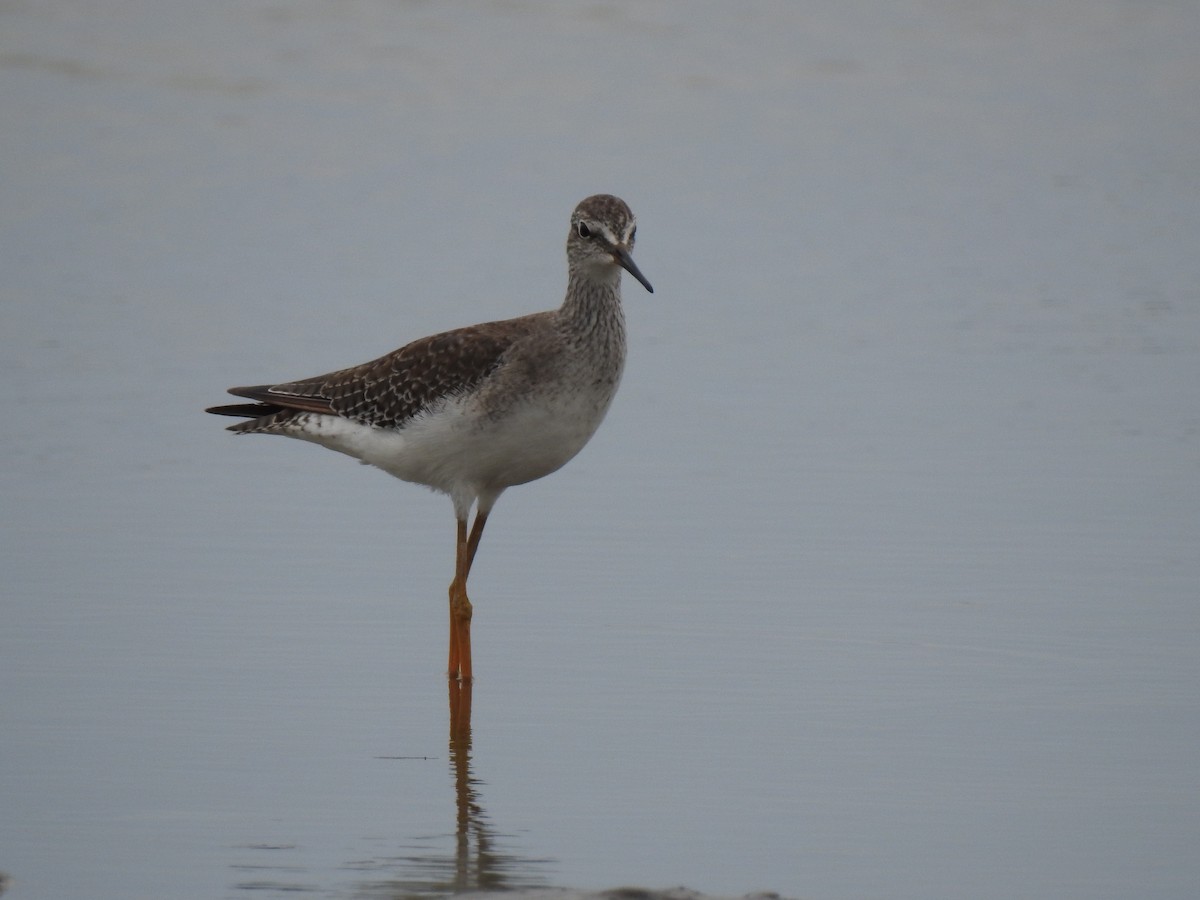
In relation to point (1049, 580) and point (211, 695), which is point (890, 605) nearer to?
point (1049, 580)

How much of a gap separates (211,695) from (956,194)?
12501 mm

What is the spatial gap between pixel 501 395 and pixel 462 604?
3.19ft

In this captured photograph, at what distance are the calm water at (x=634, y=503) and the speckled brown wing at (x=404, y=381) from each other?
79 centimetres

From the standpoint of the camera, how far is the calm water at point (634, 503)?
699cm

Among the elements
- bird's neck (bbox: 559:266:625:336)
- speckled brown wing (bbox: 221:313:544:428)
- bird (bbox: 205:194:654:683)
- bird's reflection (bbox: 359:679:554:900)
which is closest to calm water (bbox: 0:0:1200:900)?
bird's reflection (bbox: 359:679:554:900)

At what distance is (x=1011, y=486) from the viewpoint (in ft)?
37.2

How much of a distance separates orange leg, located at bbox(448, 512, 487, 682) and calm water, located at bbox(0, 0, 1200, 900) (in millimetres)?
114

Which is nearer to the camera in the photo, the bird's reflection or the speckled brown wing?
the bird's reflection

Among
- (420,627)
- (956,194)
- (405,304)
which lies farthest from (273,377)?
(956,194)

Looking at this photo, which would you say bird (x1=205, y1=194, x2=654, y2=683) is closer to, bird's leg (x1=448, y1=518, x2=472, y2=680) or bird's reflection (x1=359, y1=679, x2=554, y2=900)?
bird's leg (x1=448, y1=518, x2=472, y2=680)

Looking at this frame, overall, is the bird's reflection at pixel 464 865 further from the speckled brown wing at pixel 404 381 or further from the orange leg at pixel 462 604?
the speckled brown wing at pixel 404 381

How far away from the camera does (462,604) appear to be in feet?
29.9

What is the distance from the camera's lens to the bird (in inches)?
351

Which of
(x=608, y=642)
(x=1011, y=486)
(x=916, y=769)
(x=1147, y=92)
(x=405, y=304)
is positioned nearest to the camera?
(x=916, y=769)
